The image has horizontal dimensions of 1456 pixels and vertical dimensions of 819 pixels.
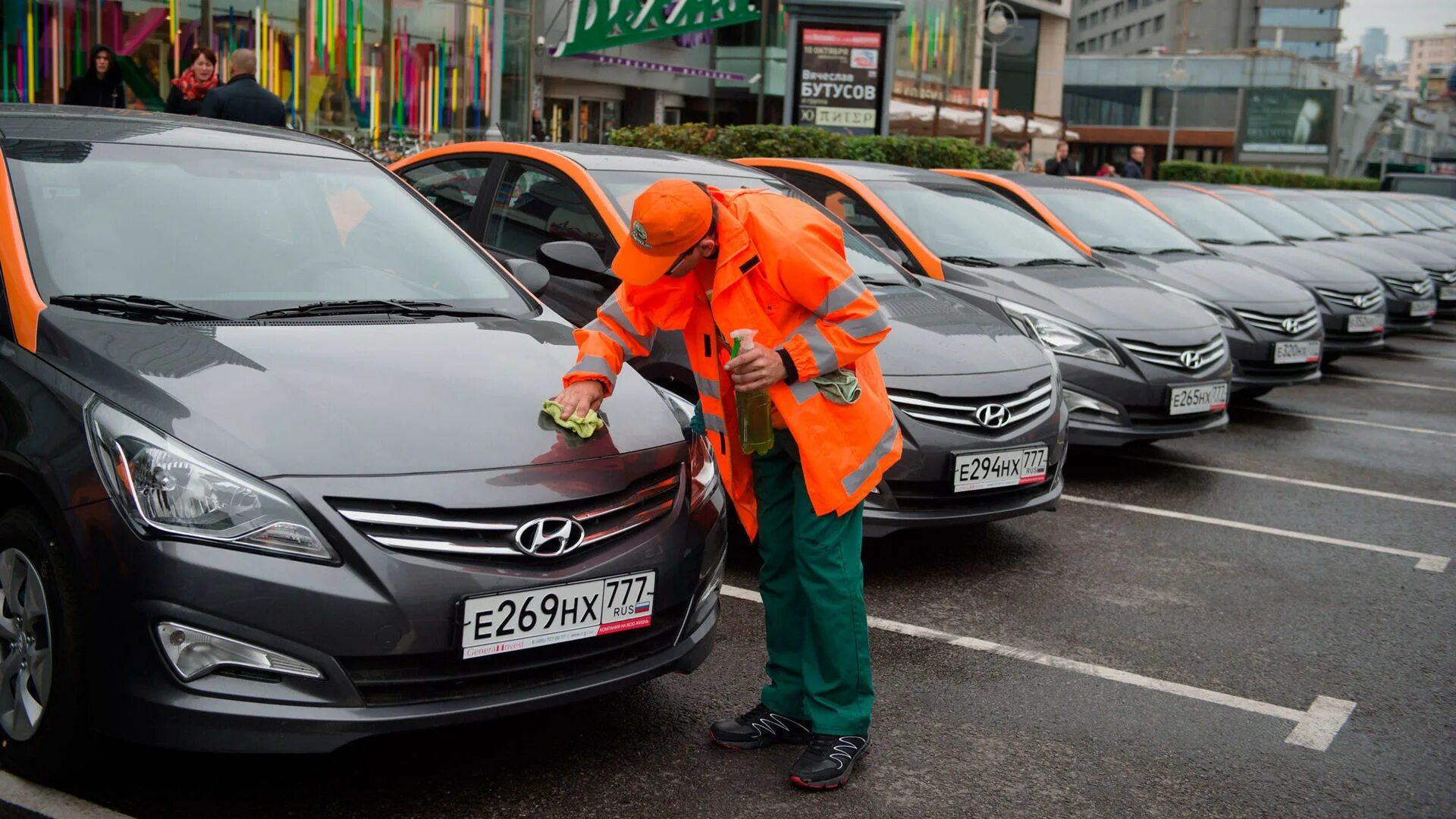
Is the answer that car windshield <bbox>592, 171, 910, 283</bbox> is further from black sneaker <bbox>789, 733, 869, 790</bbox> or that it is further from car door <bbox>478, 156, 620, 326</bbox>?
black sneaker <bbox>789, 733, 869, 790</bbox>

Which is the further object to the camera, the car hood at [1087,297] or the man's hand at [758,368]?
the car hood at [1087,297]

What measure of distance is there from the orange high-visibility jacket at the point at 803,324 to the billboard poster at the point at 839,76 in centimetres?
1409

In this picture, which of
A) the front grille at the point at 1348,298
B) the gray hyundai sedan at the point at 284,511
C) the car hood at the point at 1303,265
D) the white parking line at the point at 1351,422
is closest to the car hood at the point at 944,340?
the gray hyundai sedan at the point at 284,511

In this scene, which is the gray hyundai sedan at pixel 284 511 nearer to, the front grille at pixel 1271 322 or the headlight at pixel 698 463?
the headlight at pixel 698 463

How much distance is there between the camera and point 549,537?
3051 millimetres

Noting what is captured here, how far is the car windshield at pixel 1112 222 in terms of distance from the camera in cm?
937

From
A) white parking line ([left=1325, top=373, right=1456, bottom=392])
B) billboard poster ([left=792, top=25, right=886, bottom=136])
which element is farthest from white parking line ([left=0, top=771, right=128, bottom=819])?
billboard poster ([left=792, top=25, right=886, bottom=136])

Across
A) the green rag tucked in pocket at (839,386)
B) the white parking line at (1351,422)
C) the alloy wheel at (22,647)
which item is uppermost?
the green rag tucked in pocket at (839,386)

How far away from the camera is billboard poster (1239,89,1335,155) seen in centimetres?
7294

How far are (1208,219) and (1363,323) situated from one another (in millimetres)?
1580

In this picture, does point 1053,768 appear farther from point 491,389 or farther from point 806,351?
point 491,389

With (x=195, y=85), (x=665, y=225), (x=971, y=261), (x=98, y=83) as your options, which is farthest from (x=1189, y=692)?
(x=98, y=83)

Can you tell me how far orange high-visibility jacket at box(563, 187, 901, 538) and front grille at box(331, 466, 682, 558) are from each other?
0.45m

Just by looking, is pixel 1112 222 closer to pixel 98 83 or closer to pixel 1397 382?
pixel 1397 382
